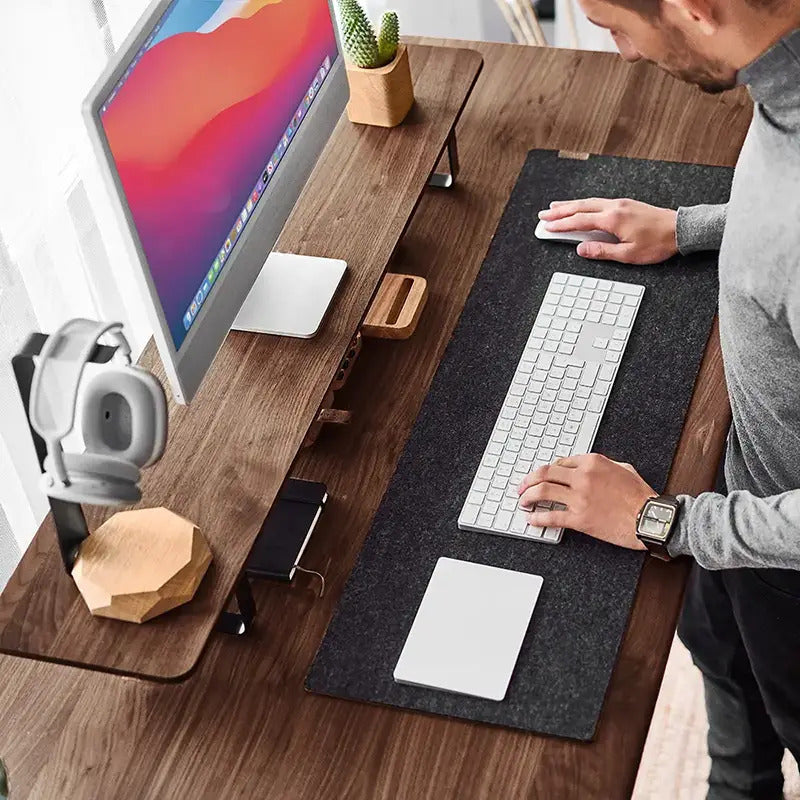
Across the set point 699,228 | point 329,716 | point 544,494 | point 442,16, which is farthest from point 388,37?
point 442,16

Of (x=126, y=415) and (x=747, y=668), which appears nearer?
(x=126, y=415)

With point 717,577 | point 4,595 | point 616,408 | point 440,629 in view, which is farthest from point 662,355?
point 4,595

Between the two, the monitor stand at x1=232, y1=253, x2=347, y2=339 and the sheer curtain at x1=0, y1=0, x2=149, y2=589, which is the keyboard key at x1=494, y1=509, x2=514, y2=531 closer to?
the monitor stand at x1=232, y1=253, x2=347, y2=339

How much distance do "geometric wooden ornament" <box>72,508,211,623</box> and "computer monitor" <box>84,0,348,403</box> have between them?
135mm

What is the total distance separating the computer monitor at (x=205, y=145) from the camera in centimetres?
122

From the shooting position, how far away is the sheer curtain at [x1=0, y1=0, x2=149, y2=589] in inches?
73.3

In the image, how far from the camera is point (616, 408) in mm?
1534

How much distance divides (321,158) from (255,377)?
0.41m

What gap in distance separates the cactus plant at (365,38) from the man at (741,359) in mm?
303

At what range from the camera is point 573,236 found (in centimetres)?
173

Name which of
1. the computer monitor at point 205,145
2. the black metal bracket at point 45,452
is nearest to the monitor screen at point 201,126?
the computer monitor at point 205,145

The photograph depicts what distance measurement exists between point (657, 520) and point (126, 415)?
544 mm

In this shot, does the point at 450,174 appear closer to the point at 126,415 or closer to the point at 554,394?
the point at 554,394

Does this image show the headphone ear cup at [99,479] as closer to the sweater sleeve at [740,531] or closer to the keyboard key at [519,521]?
the keyboard key at [519,521]
